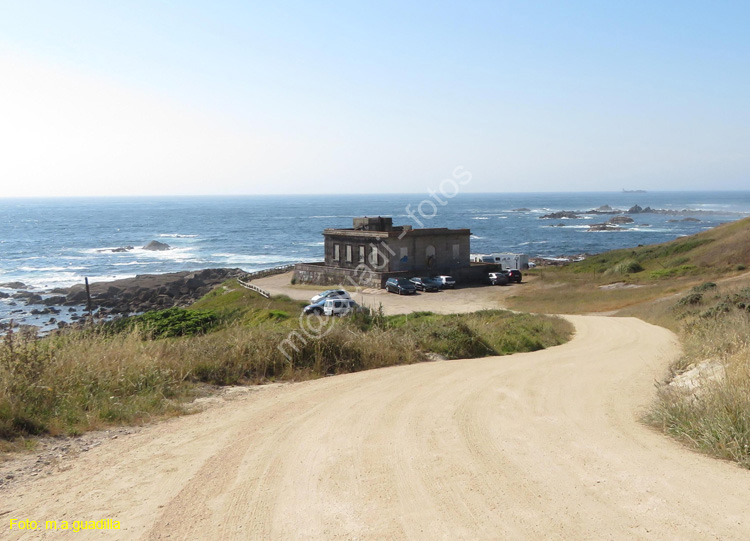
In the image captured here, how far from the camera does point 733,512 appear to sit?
5367 mm

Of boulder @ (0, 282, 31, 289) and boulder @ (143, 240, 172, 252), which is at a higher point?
boulder @ (143, 240, 172, 252)

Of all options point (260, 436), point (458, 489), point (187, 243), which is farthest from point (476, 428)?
point (187, 243)

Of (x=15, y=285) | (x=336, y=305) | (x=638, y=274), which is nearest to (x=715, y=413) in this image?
(x=336, y=305)

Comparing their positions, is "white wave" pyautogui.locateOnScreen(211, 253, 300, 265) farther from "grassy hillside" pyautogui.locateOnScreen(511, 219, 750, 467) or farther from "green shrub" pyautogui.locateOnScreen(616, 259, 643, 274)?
"green shrub" pyautogui.locateOnScreen(616, 259, 643, 274)

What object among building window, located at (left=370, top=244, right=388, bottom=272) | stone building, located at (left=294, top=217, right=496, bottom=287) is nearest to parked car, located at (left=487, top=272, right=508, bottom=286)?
stone building, located at (left=294, top=217, right=496, bottom=287)

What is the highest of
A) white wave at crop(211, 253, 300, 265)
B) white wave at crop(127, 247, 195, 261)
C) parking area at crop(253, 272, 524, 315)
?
parking area at crop(253, 272, 524, 315)

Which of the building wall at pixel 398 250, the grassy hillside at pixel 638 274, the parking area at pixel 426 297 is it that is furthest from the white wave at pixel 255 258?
the grassy hillside at pixel 638 274

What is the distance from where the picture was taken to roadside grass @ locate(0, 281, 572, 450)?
333 inches

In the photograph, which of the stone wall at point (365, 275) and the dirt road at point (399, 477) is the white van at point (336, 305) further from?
the dirt road at point (399, 477)

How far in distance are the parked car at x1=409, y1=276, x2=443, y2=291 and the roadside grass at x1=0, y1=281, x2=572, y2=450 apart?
28.0 m

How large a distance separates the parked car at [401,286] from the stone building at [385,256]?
209 cm

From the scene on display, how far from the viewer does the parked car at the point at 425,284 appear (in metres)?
47.4

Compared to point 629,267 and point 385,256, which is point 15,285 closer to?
point 385,256

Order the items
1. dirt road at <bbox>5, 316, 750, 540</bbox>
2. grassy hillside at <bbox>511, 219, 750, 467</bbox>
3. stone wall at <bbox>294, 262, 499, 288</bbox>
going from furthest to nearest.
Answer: stone wall at <bbox>294, 262, 499, 288</bbox>, grassy hillside at <bbox>511, 219, 750, 467</bbox>, dirt road at <bbox>5, 316, 750, 540</bbox>
